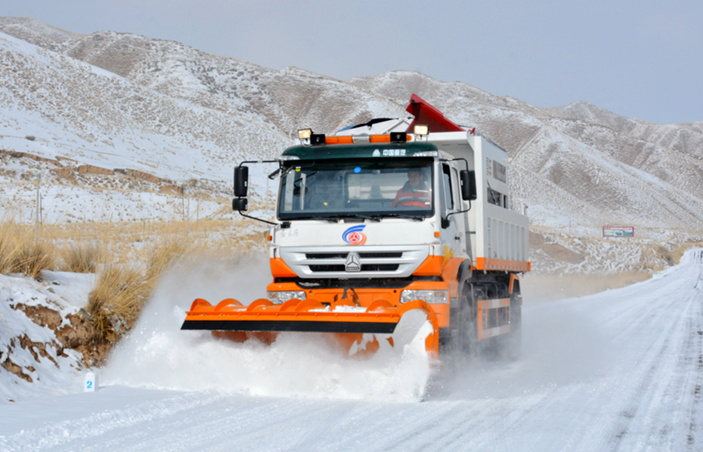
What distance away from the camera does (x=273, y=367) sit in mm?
6895

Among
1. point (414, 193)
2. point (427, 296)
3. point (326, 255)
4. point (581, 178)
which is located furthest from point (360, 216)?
point (581, 178)

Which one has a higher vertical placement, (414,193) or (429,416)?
(414,193)

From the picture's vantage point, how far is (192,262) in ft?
36.7

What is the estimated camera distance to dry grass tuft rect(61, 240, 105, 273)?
33.7 ft

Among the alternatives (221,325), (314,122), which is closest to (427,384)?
(221,325)

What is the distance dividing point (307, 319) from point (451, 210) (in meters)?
2.54

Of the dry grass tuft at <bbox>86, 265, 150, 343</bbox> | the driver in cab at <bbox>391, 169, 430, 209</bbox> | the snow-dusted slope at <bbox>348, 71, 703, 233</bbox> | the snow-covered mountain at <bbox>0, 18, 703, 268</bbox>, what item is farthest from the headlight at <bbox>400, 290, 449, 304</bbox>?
the snow-dusted slope at <bbox>348, 71, 703, 233</bbox>

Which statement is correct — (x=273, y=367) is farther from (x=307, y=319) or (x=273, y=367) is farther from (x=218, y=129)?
(x=218, y=129)

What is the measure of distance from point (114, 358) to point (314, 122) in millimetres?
114901

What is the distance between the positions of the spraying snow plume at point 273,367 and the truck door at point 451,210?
5.53ft

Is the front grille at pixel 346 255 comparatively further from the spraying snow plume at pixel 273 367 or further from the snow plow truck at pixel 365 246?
the spraying snow plume at pixel 273 367

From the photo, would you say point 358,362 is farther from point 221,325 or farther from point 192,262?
point 192,262

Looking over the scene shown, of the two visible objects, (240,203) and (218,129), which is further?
(218,129)

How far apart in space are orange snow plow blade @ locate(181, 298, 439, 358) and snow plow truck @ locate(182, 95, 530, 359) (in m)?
0.01
